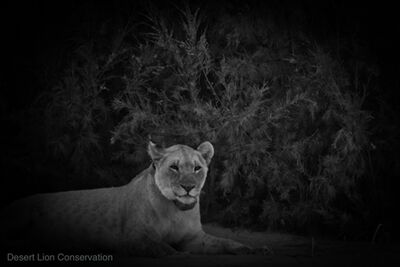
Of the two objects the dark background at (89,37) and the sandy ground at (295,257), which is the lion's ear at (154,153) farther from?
the dark background at (89,37)

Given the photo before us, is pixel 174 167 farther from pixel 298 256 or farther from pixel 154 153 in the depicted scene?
pixel 298 256

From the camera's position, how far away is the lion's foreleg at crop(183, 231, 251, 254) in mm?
6508

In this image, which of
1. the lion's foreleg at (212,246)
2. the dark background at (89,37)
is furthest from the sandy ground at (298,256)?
the dark background at (89,37)

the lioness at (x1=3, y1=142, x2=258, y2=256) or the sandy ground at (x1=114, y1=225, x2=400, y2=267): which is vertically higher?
the lioness at (x1=3, y1=142, x2=258, y2=256)

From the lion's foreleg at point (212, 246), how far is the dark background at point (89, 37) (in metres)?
3.04

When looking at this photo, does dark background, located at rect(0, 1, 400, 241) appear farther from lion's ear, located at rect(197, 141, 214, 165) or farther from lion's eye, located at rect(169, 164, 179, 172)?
lion's eye, located at rect(169, 164, 179, 172)

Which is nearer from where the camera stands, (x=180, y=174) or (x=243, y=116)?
(x=180, y=174)

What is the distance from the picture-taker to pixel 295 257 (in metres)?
6.54

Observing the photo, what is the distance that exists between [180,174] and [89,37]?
15.0 ft

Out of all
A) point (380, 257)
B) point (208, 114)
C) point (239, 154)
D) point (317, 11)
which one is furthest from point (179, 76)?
point (380, 257)

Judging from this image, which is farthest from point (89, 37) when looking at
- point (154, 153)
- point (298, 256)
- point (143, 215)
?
point (298, 256)

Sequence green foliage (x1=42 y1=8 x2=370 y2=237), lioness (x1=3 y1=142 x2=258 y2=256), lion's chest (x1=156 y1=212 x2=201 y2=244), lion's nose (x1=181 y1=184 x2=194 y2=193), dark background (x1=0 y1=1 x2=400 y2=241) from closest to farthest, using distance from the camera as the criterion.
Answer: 1. lion's nose (x1=181 y1=184 x2=194 y2=193)
2. lioness (x1=3 y1=142 x2=258 y2=256)
3. lion's chest (x1=156 y1=212 x2=201 y2=244)
4. green foliage (x1=42 y1=8 x2=370 y2=237)
5. dark background (x1=0 y1=1 x2=400 y2=241)

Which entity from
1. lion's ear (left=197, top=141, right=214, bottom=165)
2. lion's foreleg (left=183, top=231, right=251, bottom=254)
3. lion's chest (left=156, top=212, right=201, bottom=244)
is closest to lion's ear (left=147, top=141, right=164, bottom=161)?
lion's ear (left=197, top=141, right=214, bottom=165)

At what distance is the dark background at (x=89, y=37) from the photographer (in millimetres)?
9148
